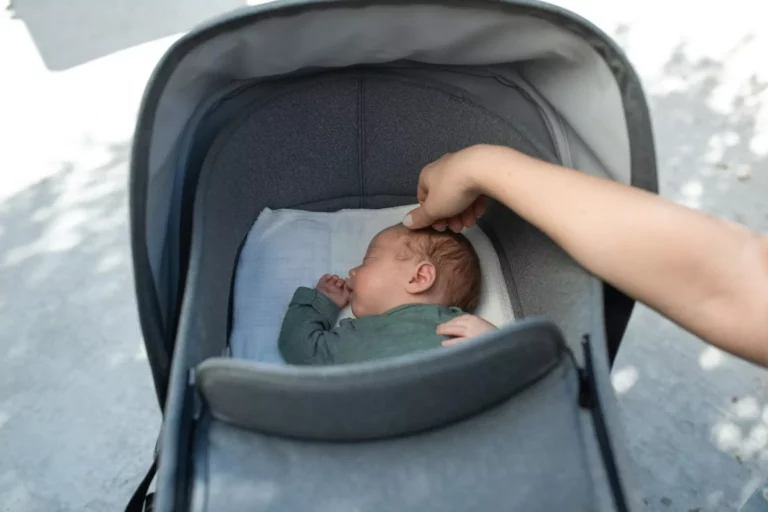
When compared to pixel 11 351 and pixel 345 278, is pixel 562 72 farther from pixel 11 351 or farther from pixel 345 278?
pixel 11 351

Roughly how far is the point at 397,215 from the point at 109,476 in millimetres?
672

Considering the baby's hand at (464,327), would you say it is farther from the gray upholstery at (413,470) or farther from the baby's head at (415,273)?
the gray upholstery at (413,470)

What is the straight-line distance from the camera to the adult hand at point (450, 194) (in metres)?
0.94

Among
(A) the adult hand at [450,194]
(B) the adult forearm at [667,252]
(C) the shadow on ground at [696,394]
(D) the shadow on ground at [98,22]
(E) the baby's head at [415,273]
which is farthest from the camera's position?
(D) the shadow on ground at [98,22]

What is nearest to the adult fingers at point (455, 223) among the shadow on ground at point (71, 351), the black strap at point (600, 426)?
the black strap at point (600, 426)

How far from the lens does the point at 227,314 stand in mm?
1119

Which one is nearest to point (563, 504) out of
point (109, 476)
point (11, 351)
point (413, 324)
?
point (413, 324)

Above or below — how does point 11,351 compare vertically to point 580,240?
below

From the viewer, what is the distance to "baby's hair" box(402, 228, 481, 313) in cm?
115

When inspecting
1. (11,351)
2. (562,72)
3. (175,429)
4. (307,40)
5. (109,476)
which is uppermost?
(307,40)

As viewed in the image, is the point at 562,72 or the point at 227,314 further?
the point at 227,314

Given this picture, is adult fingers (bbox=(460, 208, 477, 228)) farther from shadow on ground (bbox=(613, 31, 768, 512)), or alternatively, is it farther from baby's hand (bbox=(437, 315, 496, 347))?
shadow on ground (bbox=(613, 31, 768, 512))

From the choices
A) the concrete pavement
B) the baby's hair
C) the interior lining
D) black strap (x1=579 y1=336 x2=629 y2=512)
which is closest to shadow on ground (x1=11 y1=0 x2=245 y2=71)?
the concrete pavement

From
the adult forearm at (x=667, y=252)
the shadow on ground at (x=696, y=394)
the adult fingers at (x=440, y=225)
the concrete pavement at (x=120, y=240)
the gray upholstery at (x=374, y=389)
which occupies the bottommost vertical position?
the shadow on ground at (x=696, y=394)
